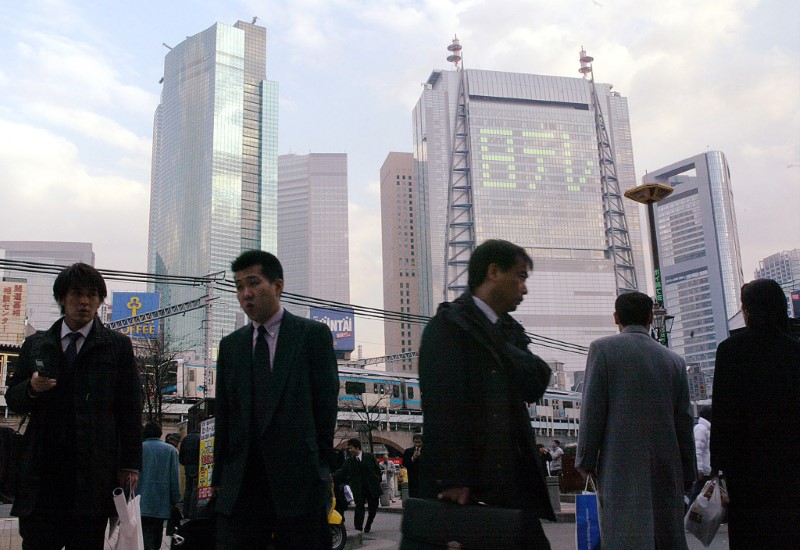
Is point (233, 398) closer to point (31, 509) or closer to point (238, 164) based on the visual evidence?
point (31, 509)

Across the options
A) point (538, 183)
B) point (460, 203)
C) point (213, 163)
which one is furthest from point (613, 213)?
point (213, 163)

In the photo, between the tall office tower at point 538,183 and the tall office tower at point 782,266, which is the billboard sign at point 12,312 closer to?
the tall office tower at point 538,183

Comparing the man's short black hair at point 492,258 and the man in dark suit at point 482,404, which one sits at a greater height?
the man's short black hair at point 492,258

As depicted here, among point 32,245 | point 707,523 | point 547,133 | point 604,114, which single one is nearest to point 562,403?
point 707,523

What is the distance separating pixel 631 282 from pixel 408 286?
5375 cm

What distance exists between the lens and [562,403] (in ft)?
231

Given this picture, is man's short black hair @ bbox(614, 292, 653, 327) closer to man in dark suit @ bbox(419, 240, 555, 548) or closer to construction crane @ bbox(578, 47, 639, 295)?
man in dark suit @ bbox(419, 240, 555, 548)

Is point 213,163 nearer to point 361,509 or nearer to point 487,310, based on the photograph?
point 361,509

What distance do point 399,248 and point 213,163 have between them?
52492 mm

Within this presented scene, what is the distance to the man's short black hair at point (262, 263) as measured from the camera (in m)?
3.39

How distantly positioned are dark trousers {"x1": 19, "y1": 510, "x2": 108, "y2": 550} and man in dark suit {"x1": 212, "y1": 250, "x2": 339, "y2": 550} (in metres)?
0.56

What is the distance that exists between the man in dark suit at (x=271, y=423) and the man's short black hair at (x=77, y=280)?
2.09 feet

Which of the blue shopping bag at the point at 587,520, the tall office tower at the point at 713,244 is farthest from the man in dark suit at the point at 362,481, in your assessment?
the tall office tower at the point at 713,244

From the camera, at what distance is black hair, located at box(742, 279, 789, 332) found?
3889 millimetres
